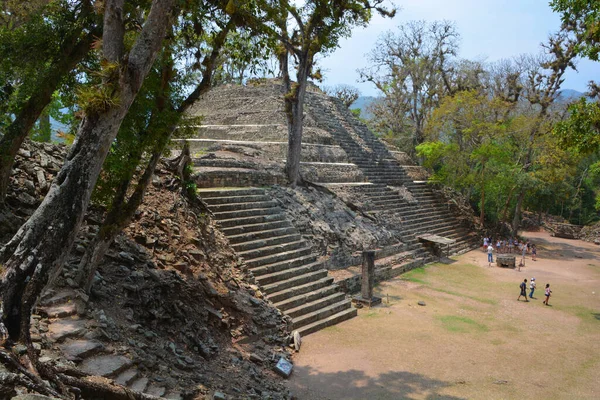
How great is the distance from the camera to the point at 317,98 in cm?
2511

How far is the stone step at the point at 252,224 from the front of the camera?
10.4 meters

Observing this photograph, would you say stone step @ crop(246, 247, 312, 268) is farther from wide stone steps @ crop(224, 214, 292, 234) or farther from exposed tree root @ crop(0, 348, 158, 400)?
exposed tree root @ crop(0, 348, 158, 400)

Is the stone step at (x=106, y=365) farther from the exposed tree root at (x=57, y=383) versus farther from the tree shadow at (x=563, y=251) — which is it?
the tree shadow at (x=563, y=251)

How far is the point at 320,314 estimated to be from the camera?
9.70m

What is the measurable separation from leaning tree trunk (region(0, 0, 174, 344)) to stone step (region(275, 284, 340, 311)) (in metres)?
5.80

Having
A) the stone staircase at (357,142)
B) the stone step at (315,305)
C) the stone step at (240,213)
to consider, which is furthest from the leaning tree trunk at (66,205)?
the stone staircase at (357,142)

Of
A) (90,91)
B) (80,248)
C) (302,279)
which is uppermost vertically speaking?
(90,91)

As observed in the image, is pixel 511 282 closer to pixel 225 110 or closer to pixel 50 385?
pixel 50 385

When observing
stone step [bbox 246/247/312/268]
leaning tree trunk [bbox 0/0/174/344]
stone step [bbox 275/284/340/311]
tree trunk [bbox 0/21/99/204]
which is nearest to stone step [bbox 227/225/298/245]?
stone step [bbox 246/247/312/268]

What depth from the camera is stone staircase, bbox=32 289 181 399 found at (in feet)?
14.9

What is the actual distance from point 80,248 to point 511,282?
13431mm

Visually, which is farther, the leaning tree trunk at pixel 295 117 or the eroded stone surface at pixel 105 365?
the leaning tree trunk at pixel 295 117

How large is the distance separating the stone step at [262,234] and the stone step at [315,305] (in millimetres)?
2214

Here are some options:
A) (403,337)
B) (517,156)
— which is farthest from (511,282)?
(517,156)
